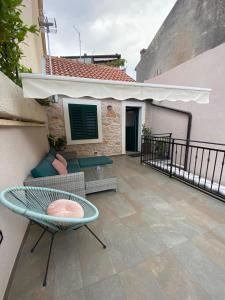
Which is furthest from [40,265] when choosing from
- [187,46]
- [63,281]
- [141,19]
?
[141,19]

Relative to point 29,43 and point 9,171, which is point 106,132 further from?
point 9,171

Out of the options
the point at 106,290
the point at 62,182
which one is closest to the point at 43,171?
the point at 62,182

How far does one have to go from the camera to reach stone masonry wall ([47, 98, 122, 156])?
191 inches

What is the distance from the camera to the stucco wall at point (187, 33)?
382cm

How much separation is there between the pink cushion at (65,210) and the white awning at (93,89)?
1316mm

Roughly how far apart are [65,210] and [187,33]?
6.45m

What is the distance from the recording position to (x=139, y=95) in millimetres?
2176

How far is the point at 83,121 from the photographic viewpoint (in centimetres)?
504

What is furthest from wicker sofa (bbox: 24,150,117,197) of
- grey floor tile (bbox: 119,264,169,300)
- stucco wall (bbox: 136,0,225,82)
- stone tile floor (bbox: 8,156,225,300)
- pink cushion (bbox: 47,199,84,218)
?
stucco wall (bbox: 136,0,225,82)

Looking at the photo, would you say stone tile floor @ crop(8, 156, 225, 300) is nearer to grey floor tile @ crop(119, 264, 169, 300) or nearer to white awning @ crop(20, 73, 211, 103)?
grey floor tile @ crop(119, 264, 169, 300)

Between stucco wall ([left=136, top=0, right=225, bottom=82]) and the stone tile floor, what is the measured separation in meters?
4.67

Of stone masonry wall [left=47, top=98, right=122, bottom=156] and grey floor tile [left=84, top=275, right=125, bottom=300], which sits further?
stone masonry wall [left=47, top=98, right=122, bottom=156]

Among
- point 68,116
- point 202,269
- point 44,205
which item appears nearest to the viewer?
point 202,269

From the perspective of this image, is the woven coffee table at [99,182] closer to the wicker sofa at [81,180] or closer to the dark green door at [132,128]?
the wicker sofa at [81,180]
